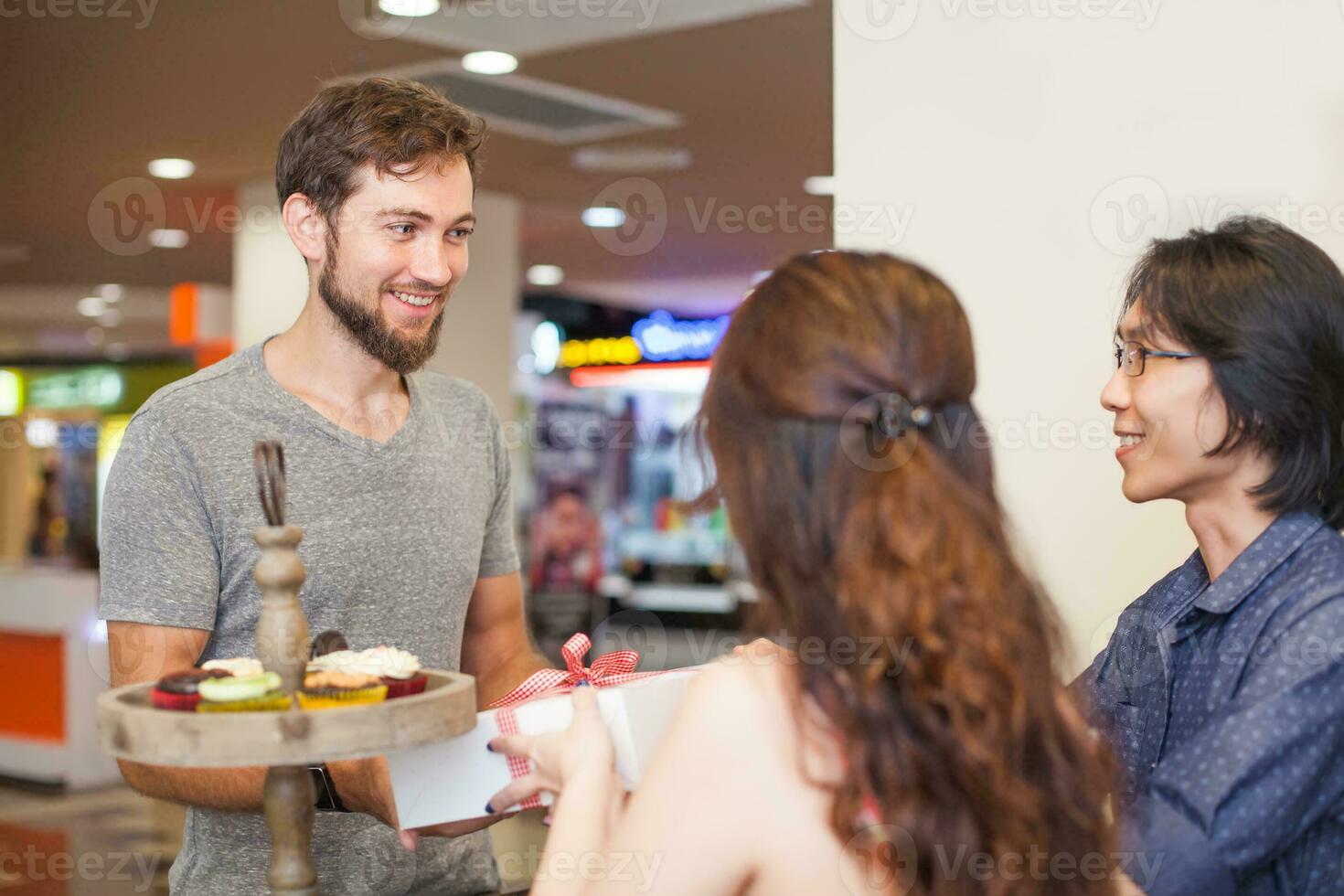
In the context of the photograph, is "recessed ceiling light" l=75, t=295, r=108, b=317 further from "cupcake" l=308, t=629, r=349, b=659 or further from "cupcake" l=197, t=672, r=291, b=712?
"cupcake" l=197, t=672, r=291, b=712

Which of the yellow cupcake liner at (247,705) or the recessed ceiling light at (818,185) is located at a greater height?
the recessed ceiling light at (818,185)

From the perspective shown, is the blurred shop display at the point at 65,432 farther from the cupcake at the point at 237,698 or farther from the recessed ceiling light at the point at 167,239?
the cupcake at the point at 237,698

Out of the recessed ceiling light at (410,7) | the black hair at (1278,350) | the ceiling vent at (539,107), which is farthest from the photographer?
the ceiling vent at (539,107)

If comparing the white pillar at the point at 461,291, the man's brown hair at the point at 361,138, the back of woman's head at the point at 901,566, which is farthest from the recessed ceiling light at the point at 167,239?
the back of woman's head at the point at 901,566

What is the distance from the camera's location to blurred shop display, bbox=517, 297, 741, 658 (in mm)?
11156

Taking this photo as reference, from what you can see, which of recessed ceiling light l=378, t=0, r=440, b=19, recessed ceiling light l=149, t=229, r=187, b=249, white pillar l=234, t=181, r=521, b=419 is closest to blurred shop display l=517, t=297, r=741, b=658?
recessed ceiling light l=149, t=229, r=187, b=249

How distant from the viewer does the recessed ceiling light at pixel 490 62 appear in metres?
4.80

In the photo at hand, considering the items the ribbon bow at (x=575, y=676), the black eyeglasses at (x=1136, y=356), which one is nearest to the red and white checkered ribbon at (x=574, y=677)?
the ribbon bow at (x=575, y=676)

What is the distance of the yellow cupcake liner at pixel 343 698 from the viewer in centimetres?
116

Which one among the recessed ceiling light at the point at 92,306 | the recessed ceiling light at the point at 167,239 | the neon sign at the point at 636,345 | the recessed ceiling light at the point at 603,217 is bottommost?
the neon sign at the point at 636,345

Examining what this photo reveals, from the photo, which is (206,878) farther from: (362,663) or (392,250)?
(392,250)

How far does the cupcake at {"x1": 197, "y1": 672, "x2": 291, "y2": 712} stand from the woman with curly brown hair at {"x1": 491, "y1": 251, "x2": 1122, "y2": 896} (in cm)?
32

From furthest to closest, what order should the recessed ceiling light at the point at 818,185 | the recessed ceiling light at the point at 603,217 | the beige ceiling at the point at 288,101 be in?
the recessed ceiling light at the point at 603,217 → the recessed ceiling light at the point at 818,185 → the beige ceiling at the point at 288,101

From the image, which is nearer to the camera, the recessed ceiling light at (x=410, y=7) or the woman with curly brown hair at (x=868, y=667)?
the woman with curly brown hair at (x=868, y=667)
